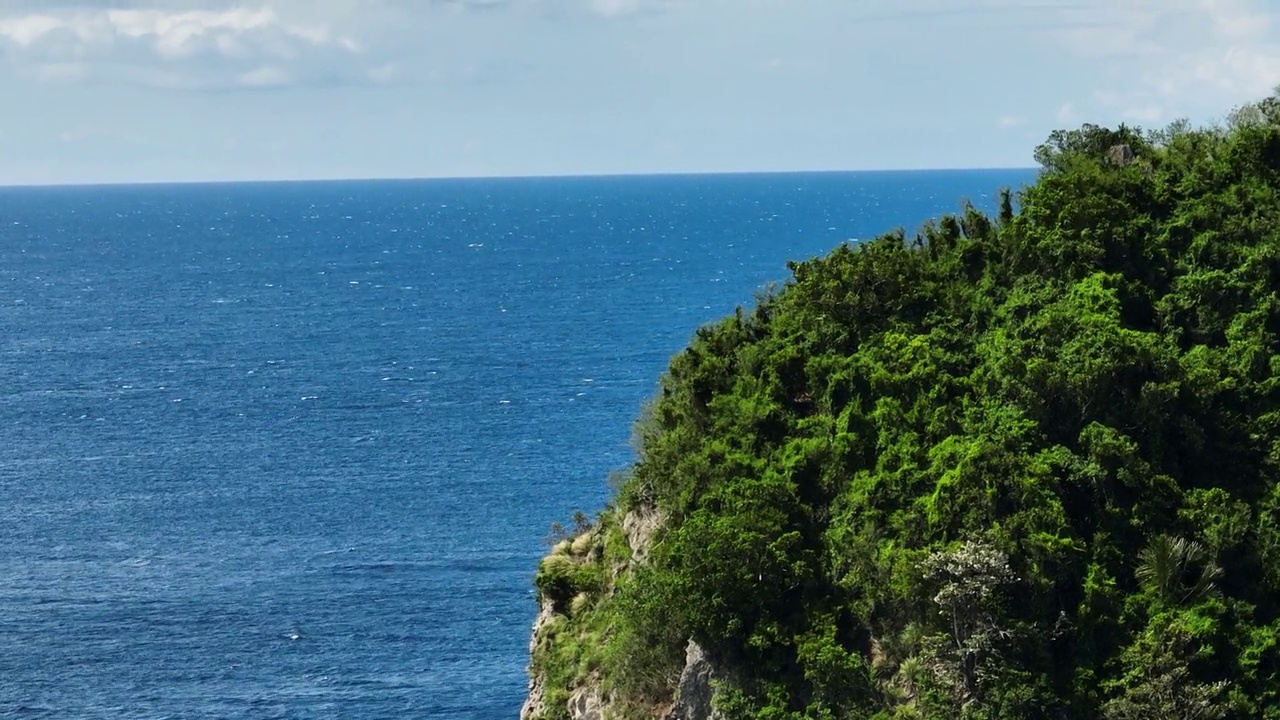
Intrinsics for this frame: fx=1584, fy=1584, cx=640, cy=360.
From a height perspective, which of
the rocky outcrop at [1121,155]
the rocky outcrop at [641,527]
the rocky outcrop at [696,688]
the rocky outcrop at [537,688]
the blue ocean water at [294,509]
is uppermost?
the rocky outcrop at [1121,155]

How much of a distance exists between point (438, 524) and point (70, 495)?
28.1 meters

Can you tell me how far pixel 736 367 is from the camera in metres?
56.2

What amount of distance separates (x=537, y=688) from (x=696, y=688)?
11.6 meters

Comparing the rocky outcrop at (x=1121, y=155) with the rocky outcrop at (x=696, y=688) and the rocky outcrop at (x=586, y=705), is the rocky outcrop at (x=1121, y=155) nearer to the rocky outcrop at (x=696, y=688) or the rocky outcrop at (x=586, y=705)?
the rocky outcrop at (x=696, y=688)

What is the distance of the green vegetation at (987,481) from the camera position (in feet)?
140

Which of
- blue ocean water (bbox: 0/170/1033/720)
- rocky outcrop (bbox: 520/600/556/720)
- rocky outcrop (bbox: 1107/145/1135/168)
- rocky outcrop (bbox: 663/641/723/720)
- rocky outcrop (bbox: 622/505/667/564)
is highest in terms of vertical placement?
rocky outcrop (bbox: 1107/145/1135/168)

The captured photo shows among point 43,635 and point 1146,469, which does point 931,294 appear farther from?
point 43,635

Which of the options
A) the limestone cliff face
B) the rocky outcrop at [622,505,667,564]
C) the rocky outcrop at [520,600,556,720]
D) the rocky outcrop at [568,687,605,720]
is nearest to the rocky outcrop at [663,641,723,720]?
the limestone cliff face

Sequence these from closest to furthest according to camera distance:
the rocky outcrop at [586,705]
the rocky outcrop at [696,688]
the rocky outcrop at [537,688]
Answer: the rocky outcrop at [696,688] → the rocky outcrop at [586,705] → the rocky outcrop at [537,688]

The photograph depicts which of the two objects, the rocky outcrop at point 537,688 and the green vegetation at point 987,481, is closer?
the green vegetation at point 987,481

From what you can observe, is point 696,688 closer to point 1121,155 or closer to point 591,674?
point 591,674

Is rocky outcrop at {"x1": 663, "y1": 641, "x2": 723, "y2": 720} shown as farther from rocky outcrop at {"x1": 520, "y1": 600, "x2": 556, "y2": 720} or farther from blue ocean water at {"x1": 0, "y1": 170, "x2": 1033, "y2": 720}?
blue ocean water at {"x1": 0, "y1": 170, "x2": 1033, "y2": 720}

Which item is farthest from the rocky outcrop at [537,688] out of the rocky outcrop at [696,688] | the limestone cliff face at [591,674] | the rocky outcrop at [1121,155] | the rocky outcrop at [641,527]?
the rocky outcrop at [1121,155]

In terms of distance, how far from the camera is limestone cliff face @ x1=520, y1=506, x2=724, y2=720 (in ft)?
152
